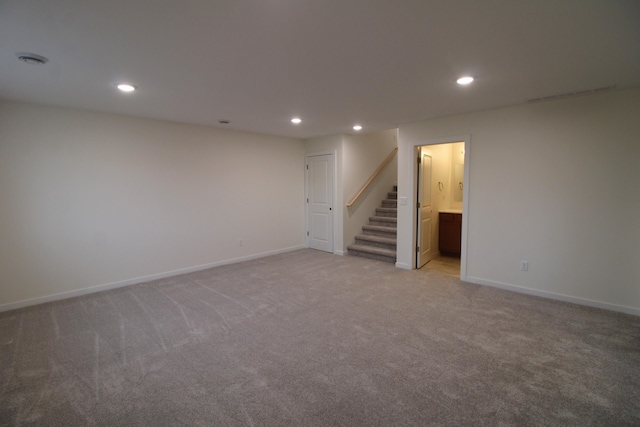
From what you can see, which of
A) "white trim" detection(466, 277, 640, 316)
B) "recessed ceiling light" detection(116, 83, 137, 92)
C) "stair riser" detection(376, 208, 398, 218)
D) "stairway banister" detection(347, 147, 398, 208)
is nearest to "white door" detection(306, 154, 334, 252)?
"stairway banister" detection(347, 147, 398, 208)

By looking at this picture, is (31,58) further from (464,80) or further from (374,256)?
(374,256)

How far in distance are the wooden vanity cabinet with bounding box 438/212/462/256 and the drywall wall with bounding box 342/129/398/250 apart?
1.55 metres

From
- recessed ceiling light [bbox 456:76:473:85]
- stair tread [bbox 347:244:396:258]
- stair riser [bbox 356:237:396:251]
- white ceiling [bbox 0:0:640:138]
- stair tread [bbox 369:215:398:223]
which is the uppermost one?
white ceiling [bbox 0:0:640:138]

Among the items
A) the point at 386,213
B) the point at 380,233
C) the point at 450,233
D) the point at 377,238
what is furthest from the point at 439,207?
the point at 377,238

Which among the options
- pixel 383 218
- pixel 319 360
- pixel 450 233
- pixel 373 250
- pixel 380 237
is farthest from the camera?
pixel 383 218

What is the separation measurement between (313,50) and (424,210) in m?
3.65

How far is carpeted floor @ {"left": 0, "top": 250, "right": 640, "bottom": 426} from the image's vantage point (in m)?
1.84

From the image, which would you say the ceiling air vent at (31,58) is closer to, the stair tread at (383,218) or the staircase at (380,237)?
the staircase at (380,237)

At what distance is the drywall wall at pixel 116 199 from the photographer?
346 centimetres

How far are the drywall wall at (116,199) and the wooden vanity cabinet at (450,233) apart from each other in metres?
3.62

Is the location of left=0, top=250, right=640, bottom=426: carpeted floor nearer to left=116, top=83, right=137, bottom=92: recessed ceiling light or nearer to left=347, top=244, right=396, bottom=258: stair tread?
left=347, top=244, right=396, bottom=258: stair tread

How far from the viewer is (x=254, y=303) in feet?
11.6

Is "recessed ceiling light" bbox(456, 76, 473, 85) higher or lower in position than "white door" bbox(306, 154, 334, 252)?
higher

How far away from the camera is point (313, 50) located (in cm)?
219
